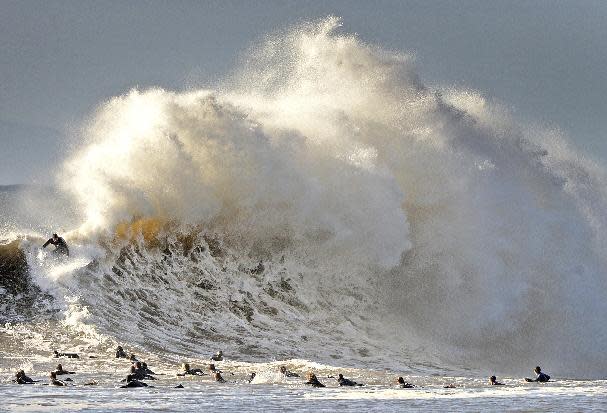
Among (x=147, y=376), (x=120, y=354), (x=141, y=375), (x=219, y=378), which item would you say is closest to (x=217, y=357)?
(x=120, y=354)

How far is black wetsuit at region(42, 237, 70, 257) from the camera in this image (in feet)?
102

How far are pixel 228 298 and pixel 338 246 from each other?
5.48m

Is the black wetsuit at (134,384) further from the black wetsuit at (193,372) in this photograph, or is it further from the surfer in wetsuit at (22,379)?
the black wetsuit at (193,372)

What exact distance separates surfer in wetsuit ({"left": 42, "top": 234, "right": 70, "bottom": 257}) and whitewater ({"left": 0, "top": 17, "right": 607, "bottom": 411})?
12.4 inches

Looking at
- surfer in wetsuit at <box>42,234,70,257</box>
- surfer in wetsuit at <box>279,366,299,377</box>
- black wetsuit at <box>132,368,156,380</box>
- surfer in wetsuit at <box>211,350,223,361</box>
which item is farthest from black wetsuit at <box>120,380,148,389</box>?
surfer in wetsuit at <box>42,234,70,257</box>

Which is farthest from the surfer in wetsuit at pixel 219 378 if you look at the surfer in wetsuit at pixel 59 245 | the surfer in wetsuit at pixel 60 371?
the surfer in wetsuit at pixel 59 245

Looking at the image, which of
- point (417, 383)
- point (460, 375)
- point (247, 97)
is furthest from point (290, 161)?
point (417, 383)

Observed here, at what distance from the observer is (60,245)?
102ft

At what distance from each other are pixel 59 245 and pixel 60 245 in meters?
0.03

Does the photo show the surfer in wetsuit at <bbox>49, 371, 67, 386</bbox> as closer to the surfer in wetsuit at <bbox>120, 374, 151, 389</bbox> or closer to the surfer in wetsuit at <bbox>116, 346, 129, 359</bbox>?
the surfer in wetsuit at <bbox>120, 374, 151, 389</bbox>

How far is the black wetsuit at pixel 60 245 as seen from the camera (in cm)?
3108

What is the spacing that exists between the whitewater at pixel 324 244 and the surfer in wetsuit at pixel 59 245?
316 mm

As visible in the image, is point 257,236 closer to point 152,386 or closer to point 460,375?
point 460,375

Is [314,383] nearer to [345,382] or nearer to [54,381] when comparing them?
[345,382]
